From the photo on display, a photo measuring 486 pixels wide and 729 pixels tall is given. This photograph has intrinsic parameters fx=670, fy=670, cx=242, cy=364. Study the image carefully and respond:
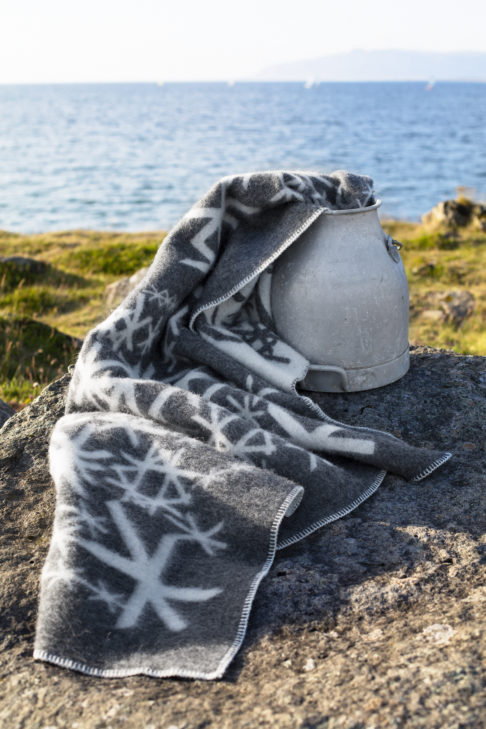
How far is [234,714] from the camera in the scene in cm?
149

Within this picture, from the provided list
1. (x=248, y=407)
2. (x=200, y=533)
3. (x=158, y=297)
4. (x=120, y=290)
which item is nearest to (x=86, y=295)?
(x=120, y=290)

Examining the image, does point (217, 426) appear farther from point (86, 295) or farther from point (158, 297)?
point (86, 295)

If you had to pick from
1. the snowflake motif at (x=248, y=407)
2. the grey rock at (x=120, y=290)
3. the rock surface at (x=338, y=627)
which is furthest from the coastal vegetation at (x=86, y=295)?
the rock surface at (x=338, y=627)

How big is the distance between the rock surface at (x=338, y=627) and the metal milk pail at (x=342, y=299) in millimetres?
424

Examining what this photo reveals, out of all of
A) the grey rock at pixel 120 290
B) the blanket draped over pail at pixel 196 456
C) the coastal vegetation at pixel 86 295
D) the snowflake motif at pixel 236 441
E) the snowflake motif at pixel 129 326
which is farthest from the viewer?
the grey rock at pixel 120 290

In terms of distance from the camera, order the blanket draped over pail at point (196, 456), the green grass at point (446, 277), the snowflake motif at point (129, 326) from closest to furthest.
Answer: the blanket draped over pail at point (196, 456) → the snowflake motif at point (129, 326) → the green grass at point (446, 277)

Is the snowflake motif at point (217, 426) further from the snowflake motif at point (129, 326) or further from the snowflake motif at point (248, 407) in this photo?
the snowflake motif at point (129, 326)

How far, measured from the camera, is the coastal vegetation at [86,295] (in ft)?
16.8

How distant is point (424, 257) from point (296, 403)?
24.3ft

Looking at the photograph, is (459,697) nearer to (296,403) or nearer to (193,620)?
(193,620)

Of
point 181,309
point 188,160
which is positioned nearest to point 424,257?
point 181,309

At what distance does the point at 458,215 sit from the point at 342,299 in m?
10.5

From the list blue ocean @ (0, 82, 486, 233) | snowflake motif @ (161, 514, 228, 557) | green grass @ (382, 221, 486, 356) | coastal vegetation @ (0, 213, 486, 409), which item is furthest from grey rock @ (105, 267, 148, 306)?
snowflake motif @ (161, 514, 228, 557)

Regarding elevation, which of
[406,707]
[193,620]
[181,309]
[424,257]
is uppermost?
[181,309]
